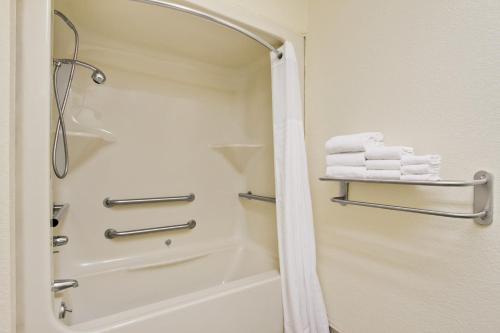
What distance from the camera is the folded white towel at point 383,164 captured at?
2.52 feet

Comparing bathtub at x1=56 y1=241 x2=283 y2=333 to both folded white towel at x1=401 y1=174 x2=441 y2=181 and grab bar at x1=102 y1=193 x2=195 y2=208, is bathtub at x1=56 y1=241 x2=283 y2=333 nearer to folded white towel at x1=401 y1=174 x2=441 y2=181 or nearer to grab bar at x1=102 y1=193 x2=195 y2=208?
grab bar at x1=102 y1=193 x2=195 y2=208

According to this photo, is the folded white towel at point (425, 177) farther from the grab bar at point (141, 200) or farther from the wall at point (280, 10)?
the grab bar at point (141, 200)

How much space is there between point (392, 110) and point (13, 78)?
128 cm

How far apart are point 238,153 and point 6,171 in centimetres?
145

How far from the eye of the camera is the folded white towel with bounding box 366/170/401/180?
2.52ft

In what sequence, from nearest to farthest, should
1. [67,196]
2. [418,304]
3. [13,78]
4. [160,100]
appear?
[13,78] → [418,304] → [67,196] → [160,100]

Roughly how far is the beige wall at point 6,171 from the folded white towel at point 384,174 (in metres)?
→ 1.12

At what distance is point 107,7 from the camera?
45.4 inches

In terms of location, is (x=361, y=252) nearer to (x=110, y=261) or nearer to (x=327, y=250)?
(x=327, y=250)

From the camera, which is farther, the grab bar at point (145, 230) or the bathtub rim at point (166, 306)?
the grab bar at point (145, 230)

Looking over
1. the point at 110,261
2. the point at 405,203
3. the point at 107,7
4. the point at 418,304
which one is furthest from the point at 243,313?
the point at 107,7

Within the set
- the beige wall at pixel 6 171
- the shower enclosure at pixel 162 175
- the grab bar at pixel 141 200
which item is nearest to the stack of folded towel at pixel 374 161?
the shower enclosure at pixel 162 175

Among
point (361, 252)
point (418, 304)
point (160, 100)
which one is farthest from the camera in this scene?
point (160, 100)

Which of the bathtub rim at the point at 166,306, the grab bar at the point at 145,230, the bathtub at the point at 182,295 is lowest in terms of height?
the bathtub at the point at 182,295
